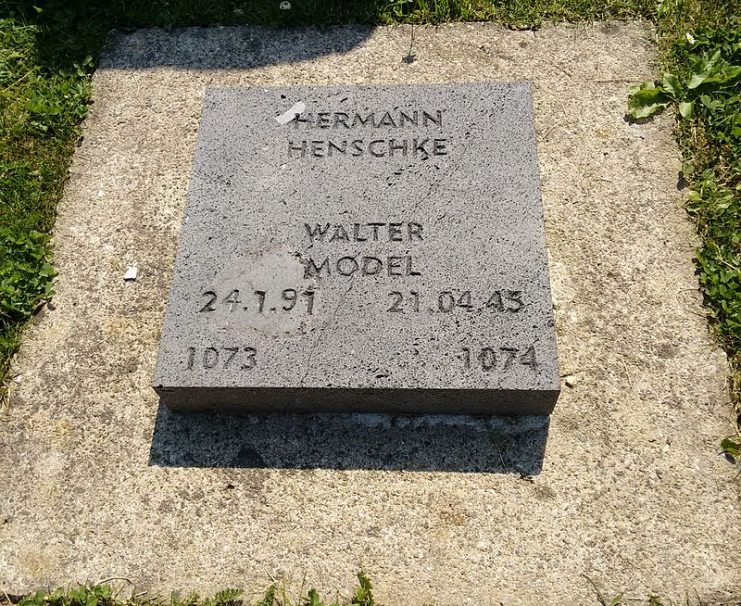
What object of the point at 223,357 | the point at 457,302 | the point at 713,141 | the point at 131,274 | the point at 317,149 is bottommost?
the point at 223,357

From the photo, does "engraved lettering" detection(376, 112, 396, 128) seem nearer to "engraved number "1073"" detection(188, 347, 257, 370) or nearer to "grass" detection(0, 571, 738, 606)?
"engraved number "1073"" detection(188, 347, 257, 370)

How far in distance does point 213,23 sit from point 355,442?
8.59 feet

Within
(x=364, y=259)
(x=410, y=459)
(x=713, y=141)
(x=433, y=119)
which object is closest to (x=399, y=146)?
(x=433, y=119)

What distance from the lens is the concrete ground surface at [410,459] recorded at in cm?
221

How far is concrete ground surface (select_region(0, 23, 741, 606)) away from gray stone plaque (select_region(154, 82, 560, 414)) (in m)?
0.20

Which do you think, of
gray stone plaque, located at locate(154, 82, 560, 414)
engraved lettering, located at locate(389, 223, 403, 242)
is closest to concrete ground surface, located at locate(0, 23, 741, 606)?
gray stone plaque, located at locate(154, 82, 560, 414)

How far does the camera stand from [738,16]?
3553 mm

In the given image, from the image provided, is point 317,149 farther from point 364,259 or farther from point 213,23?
point 213,23

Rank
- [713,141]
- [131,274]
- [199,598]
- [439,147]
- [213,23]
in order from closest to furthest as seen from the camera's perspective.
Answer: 1. [199,598]
2. [439,147]
3. [131,274]
4. [713,141]
5. [213,23]

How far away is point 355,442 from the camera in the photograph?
2.43 metres

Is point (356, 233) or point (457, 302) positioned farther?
point (356, 233)

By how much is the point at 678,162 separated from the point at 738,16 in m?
1.16

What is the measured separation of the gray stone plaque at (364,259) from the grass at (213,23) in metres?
0.85

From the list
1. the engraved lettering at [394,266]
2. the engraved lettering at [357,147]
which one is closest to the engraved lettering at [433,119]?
the engraved lettering at [357,147]
